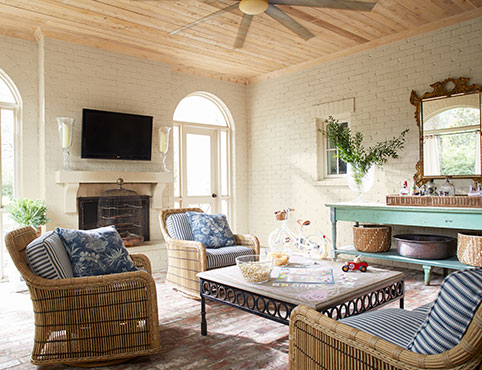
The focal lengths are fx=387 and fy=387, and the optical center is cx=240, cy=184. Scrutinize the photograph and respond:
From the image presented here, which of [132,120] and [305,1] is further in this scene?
[132,120]

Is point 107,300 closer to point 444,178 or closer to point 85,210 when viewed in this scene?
point 85,210

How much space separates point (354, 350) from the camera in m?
1.43

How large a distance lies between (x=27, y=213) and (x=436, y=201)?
13.8 ft

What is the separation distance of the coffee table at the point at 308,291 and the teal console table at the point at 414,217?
4.99ft

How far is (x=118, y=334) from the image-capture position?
2.31 metres

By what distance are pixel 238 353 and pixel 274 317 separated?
18.4 inches

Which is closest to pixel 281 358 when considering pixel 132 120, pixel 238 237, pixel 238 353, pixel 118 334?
pixel 238 353

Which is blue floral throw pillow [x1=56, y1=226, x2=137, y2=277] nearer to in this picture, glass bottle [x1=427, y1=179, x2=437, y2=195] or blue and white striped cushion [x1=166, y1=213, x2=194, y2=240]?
blue and white striped cushion [x1=166, y1=213, x2=194, y2=240]

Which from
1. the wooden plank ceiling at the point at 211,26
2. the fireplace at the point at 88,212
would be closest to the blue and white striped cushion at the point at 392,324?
the wooden plank ceiling at the point at 211,26

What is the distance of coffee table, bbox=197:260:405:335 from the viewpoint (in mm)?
2154

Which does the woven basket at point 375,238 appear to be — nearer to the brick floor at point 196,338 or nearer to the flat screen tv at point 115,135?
the brick floor at point 196,338

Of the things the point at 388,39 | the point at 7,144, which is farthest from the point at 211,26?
the point at 7,144

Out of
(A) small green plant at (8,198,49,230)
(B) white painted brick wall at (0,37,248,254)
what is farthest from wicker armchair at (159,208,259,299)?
(B) white painted brick wall at (0,37,248,254)

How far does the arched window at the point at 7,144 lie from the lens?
461cm
